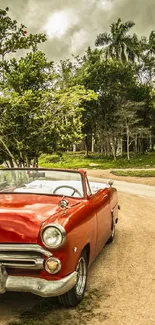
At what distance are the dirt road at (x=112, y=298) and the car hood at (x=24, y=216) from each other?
83 cm

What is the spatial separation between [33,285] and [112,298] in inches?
45.8

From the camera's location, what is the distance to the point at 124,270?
5180mm

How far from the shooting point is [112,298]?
163 inches

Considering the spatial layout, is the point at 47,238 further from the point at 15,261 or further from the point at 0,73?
the point at 0,73

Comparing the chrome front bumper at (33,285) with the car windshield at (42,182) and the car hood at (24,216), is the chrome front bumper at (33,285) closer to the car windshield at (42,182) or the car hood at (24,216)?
the car hood at (24,216)

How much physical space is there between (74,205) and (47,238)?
36.6 inches

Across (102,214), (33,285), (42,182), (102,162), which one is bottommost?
(102,162)

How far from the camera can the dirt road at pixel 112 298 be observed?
142 inches

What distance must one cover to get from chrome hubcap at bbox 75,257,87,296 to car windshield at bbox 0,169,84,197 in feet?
3.32

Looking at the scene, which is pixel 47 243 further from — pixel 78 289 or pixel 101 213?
pixel 101 213

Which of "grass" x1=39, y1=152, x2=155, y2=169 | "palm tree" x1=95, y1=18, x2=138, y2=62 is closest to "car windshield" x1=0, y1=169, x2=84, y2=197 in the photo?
"grass" x1=39, y1=152, x2=155, y2=169

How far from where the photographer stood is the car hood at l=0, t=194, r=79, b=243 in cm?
356

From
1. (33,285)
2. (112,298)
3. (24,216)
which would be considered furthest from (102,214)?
(33,285)

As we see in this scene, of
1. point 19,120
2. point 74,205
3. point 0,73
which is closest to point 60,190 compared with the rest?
point 74,205
